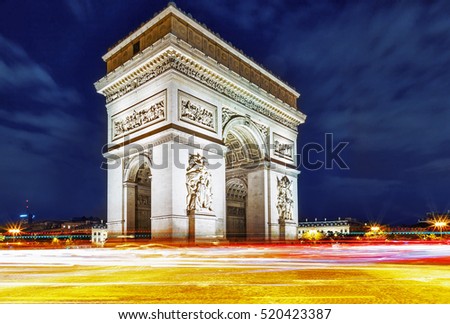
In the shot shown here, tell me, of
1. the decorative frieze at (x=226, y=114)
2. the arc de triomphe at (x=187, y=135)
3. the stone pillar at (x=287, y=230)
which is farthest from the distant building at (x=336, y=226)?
→ the decorative frieze at (x=226, y=114)

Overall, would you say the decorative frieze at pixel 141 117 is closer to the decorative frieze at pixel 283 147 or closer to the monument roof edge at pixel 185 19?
the monument roof edge at pixel 185 19

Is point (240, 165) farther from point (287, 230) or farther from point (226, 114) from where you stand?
point (287, 230)

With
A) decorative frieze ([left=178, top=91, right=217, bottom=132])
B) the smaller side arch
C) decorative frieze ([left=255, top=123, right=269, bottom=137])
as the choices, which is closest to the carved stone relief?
decorative frieze ([left=178, top=91, right=217, bottom=132])

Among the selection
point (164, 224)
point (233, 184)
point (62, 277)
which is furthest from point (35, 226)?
point (62, 277)

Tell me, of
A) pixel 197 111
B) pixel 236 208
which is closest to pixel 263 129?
pixel 236 208

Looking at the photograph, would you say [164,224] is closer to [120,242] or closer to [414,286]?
[120,242]
